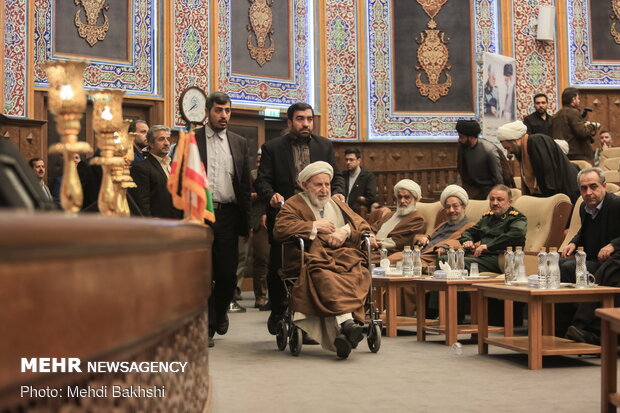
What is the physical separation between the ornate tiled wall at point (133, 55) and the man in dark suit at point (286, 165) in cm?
485

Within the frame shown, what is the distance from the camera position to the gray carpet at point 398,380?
3.99m

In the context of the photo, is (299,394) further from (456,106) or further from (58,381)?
(456,106)

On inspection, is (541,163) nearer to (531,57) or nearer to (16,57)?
(531,57)

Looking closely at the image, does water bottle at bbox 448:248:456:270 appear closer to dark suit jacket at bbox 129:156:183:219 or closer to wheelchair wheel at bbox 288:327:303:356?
wheelchair wheel at bbox 288:327:303:356

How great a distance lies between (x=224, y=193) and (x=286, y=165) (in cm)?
71

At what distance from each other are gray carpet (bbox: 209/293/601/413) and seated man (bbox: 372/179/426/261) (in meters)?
2.02

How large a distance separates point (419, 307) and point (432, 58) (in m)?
8.02

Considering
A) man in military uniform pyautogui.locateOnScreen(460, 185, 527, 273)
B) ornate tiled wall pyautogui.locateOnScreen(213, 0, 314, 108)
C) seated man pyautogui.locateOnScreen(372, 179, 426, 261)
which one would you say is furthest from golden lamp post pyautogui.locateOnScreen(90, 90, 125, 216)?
ornate tiled wall pyautogui.locateOnScreen(213, 0, 314, 108)

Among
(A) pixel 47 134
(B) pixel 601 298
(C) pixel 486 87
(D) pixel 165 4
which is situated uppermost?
(D) pixel 165 4

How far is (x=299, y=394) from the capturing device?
4332mm

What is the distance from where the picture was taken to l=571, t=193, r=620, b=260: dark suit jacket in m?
6.08

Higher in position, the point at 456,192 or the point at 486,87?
the point at 486,87

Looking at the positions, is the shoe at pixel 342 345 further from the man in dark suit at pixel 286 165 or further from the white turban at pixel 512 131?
the white turban at pixel 512 131

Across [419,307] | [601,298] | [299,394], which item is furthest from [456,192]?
[299,394]
